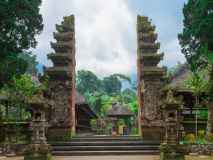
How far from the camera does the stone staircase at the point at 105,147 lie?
9.91 meters

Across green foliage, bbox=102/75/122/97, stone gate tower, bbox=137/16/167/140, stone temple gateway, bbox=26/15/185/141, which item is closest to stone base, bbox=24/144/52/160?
stone temple gateway, bbox=26/15/185/141

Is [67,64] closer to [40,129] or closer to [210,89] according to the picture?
[40,129]

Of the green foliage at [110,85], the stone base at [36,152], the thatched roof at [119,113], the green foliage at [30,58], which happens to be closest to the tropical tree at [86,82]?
the green foliage at [110,85]

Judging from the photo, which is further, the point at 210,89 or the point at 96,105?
the point at 96,105

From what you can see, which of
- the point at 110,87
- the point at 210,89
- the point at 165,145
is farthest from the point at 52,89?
the point at 110,87

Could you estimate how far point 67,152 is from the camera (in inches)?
392

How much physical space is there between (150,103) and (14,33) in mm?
8182

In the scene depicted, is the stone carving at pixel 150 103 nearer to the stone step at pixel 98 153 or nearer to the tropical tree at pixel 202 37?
the stone step at pixel 98 153

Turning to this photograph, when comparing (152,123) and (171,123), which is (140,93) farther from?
(171,123)

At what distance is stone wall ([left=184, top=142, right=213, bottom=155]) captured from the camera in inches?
386

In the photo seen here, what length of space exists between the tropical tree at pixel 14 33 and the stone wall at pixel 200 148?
9.31 m

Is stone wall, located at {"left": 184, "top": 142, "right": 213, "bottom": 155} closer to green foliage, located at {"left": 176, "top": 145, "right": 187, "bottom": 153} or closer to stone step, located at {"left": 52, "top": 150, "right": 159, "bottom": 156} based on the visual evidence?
stone step, located at {"left": 52, "top": 150, "right": 159, "bottom": 156}

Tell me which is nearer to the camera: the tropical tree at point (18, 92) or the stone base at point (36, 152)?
the stone base at point (36, 152)

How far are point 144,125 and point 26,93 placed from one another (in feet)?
20.8
